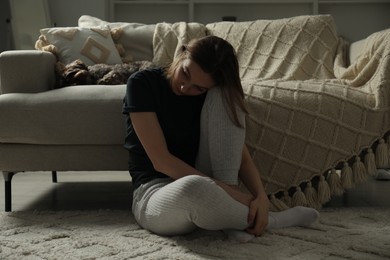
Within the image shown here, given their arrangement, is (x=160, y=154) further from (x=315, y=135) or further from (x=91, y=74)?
(x=91, y=74)

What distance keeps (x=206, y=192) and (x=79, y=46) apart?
1.24 m

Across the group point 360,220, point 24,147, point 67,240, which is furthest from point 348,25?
point 67,240

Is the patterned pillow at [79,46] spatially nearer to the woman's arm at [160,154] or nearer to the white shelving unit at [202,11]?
the woman's arm at [160,154]

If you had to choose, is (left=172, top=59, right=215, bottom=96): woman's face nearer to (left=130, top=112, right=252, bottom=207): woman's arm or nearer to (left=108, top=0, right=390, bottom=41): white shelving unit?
(left=130, top=112, right=252, bottom=207): woman's arm

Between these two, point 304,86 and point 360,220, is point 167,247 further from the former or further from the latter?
point 304,86

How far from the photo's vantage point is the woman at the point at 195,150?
132 cm

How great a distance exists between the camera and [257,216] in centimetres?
138

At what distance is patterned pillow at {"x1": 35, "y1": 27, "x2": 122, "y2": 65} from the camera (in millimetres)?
2252

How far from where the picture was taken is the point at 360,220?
162 cm

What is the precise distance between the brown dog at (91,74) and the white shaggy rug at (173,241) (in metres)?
0.56

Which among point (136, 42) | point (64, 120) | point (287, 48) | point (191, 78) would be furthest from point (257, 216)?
point (136, 42)

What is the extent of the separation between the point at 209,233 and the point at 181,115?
1.10 feet

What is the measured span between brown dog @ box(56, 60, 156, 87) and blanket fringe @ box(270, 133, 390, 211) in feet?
2.45

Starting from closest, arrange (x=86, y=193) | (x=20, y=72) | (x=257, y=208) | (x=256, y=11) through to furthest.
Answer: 1. (x=257, y=208)
2. (x=20, y=72)
3. (x=86, y=193)
4. (x=256, y=11)
